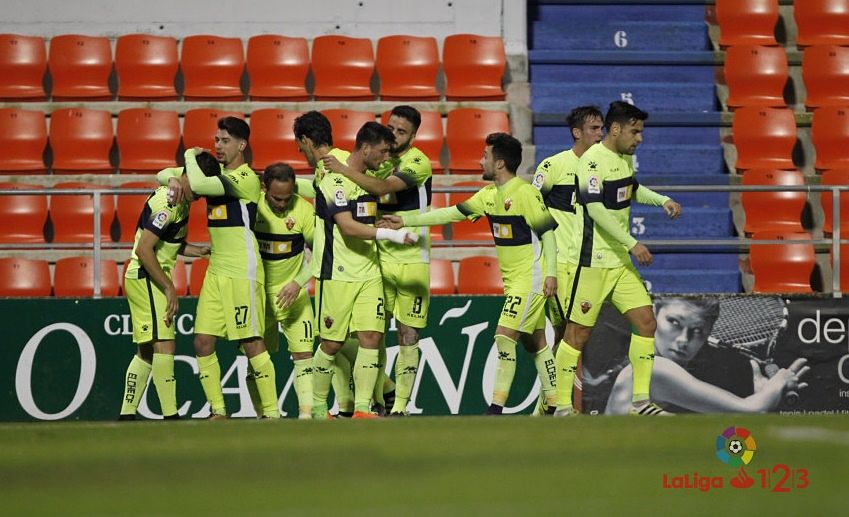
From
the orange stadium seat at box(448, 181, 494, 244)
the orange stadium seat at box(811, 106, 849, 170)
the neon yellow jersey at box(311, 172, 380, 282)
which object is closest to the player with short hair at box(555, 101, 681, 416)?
the neon yellow jersey at box(311, 172, 380, 282)

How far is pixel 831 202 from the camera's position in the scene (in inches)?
513

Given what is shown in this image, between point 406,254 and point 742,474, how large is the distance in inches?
160

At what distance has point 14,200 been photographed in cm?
1273

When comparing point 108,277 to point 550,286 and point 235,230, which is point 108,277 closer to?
point 235,230

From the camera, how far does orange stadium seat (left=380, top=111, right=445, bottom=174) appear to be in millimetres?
13164

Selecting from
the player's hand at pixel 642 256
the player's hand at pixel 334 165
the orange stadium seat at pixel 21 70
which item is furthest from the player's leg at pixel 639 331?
the orange stadium seat at pixel 21 70

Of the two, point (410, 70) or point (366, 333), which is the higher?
point (410, 70)

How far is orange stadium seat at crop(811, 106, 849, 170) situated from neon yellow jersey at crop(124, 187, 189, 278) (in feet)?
25.3

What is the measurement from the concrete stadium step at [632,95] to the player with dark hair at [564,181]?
415 centimetres

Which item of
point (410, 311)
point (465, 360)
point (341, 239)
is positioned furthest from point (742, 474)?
point (465, 360)

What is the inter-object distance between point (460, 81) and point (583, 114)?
4140 mm

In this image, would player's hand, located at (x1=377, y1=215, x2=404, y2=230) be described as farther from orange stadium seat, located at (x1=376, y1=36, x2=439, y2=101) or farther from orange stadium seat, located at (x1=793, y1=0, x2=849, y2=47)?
orange stadium seat, located at (x1=793, y1=0, x2=849, y2=47)

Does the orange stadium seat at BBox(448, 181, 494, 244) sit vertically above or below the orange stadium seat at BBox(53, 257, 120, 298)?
above

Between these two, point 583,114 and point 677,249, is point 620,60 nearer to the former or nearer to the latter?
point 677,249
